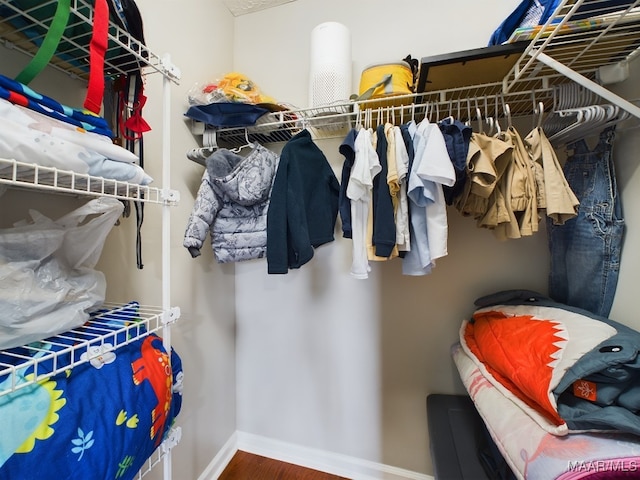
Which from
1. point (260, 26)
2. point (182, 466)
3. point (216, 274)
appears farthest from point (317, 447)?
point (260, 26)

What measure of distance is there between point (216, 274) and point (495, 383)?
1.28 meters

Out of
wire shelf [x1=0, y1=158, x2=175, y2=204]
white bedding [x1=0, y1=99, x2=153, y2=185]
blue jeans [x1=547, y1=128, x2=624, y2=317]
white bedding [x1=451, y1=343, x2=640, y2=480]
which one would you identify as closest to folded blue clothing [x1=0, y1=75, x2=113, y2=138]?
white bedding [x1=0, y1=99, x2=153, y2=185]

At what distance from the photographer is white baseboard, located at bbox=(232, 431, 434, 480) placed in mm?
1413

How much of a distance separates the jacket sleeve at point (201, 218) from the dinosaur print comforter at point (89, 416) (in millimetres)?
380

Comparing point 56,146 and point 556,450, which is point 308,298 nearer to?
point 556,450

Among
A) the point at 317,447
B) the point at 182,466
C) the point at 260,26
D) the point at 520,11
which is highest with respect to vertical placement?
the point at 260,26

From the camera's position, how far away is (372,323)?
144cm

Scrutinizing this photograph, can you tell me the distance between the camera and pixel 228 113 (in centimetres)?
119

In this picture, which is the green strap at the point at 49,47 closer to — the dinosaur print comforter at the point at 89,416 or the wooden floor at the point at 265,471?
the dinosaur print comforter at the point at 89,416

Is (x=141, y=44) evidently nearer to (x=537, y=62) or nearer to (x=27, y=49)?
(x=27, y=49)

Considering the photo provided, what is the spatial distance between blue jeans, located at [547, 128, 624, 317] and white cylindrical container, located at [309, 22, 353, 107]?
3.06 ft

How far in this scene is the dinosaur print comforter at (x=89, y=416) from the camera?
18.4 inches

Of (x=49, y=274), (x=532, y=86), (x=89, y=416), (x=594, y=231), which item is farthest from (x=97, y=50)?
(x=594, y=231)

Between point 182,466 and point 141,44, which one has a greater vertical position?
point 141,44
